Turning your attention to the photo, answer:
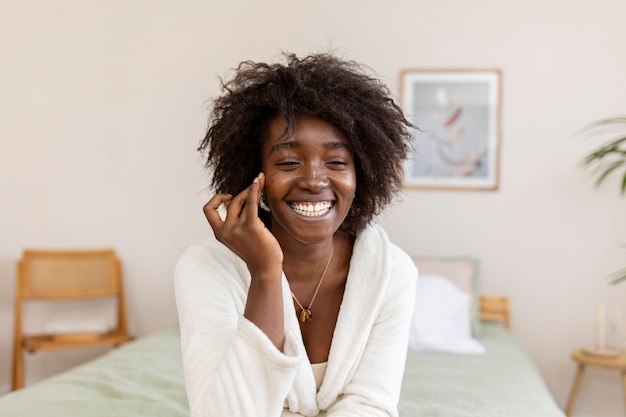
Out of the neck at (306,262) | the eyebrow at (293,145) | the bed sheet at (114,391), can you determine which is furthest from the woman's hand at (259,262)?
the bed sheet at (114,391)

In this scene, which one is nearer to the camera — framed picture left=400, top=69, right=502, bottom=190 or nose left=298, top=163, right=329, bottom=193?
nose left=298, top=163, right=329, bottom=193

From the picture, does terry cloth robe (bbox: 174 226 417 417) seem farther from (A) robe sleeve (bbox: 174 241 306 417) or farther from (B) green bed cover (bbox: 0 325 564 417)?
(B) green bed cover (bbox: 0 325 564 417)

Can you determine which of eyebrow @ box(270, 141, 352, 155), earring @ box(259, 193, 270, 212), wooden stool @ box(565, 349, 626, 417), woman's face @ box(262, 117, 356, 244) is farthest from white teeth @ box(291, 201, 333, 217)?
wooden stool @ box(565, 349, 626, 417)

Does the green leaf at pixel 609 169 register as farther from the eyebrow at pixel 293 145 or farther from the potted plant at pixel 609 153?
the eyebrow at pixel 293 145

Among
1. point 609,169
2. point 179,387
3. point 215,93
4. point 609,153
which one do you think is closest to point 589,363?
point 609,169

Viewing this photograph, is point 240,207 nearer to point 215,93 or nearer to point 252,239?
point 252,239

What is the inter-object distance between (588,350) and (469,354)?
706 mm

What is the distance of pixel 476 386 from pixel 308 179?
130 cm

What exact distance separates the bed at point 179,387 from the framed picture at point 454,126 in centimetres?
90

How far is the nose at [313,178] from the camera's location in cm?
148

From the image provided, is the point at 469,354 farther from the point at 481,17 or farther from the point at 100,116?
the point at 100,116

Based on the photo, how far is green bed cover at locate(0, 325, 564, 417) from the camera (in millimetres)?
2094

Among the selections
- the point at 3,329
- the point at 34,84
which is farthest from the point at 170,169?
the point at 3,329

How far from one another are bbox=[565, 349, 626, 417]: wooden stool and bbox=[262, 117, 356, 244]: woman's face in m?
2.18
